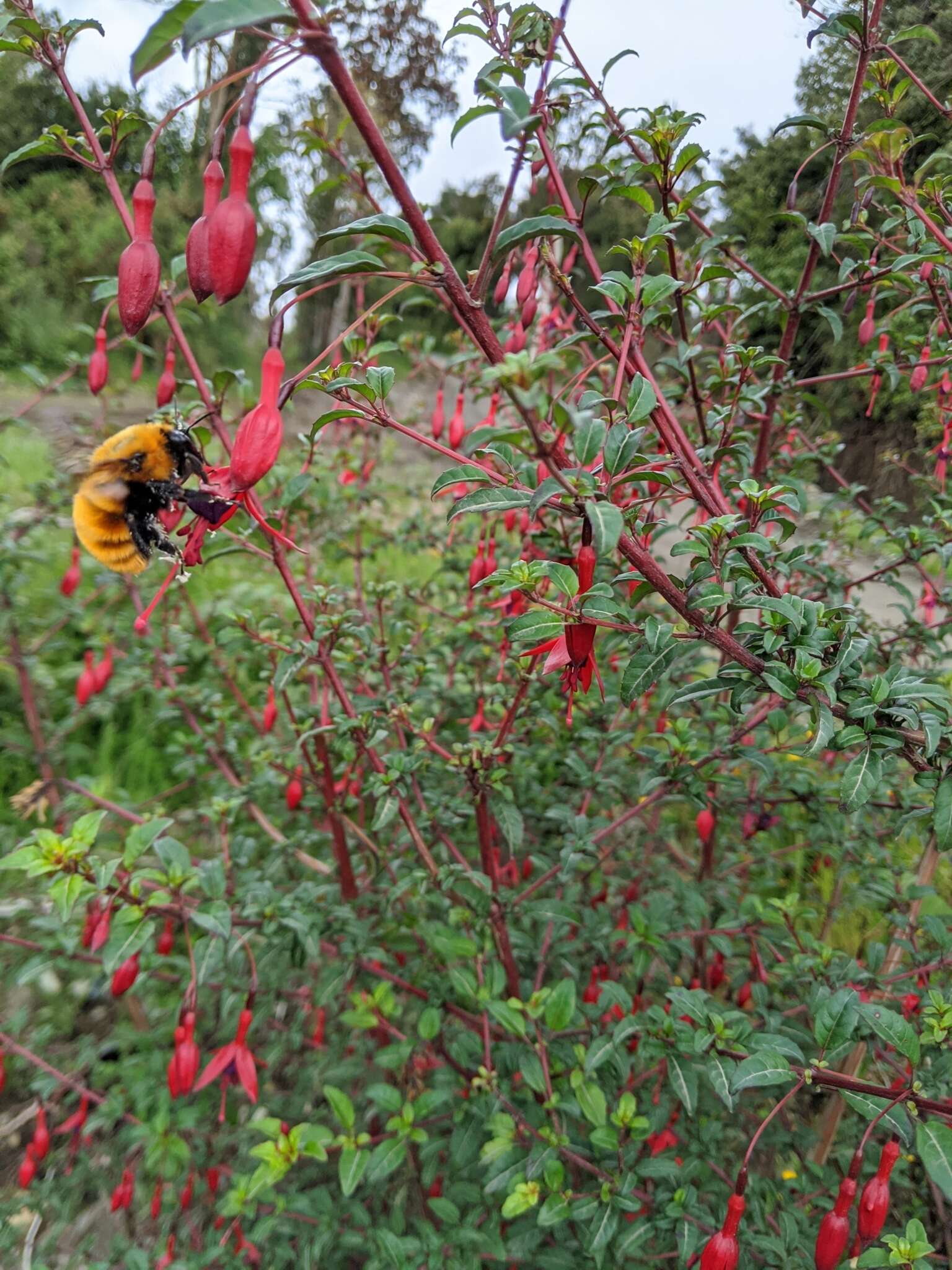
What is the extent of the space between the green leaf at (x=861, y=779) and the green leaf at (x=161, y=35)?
2.17ft

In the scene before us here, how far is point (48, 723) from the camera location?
1.74 metres

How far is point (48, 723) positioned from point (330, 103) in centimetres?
354

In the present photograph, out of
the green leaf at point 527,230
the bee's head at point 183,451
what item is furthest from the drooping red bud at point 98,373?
the green leaf at point 527,230

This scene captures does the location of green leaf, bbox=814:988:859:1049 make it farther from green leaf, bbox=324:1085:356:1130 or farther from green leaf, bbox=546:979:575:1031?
green leaf, bbox=324:1085:356:1130

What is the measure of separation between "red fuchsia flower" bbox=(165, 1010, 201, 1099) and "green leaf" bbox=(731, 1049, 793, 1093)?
23.9 inches

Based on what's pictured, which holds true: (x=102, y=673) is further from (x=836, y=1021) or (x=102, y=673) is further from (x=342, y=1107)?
(x=836, y=1021)

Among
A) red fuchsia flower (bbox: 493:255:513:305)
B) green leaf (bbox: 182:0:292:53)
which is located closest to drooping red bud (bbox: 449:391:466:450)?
red fuchsia flower (bbox: 493:255:513:305)

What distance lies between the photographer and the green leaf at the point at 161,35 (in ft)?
1.08

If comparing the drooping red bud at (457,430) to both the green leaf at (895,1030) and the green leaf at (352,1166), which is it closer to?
the green leaf at (895,1030)

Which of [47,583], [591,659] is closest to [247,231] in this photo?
A: [591,659]

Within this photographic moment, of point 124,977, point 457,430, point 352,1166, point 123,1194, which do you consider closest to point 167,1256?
point 123,1194

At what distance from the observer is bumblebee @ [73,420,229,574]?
95 cm

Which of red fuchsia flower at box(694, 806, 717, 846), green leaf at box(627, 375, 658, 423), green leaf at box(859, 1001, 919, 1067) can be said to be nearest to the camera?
green leaf at box(627, 375, 658, 423)

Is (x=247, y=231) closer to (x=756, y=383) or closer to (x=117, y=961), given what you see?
(x=117, y=961)
